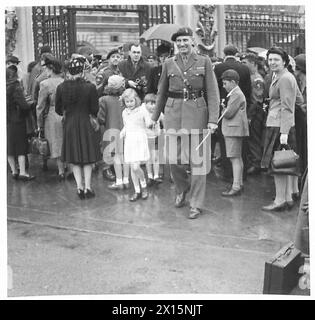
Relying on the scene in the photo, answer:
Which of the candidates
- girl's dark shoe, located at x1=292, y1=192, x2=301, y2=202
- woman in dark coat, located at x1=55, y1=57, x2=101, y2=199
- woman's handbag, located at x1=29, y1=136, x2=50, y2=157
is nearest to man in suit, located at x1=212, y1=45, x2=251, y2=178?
girl's dark shoe, located at x1=292, y1=192, x2=301, y2=202

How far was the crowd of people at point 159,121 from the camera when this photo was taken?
317 centimetres

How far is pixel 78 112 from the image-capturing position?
11.0 feet

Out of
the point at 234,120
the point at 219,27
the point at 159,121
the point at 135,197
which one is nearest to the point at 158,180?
the point at 135,197

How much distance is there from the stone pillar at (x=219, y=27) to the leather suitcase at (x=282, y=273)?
276cm

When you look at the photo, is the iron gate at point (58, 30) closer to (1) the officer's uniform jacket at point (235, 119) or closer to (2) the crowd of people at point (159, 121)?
(2) the crowd of people at point (159, 121)

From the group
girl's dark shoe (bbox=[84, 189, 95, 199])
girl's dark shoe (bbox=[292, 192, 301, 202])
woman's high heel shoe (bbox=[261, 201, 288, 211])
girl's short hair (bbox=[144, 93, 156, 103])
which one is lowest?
woman's high heel shoe (bbox=[261, 201, 288, 211])

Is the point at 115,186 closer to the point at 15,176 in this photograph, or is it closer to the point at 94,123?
the point at 94,123

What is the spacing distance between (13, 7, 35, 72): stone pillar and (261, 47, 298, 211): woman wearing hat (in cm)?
142

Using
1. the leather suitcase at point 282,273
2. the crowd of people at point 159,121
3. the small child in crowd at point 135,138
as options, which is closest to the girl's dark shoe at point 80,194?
the crowd of people at point 159,121

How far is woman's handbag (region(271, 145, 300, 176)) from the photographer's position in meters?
2.99

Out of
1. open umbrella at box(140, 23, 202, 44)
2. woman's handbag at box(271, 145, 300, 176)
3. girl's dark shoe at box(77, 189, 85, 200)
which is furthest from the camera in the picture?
open umbrella at box(140, 23, 202, 44)

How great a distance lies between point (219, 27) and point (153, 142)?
2184mm

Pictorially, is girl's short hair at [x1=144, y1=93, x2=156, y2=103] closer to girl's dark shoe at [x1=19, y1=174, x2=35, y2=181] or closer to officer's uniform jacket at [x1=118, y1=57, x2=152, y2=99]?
officer's uniform jacket at [x1=118, y1=57, x2=152, y2=99]
